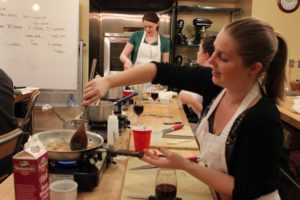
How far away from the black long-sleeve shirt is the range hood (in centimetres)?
432

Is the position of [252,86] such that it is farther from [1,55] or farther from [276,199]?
[1,55]

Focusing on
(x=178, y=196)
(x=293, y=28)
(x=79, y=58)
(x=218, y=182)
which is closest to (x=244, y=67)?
(x=218, y=182)

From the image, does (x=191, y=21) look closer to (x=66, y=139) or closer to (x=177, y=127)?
(x=177, y=127)

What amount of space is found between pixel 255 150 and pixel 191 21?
438 centimetres

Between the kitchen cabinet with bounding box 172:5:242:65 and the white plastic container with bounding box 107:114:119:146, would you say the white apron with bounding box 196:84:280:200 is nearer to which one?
the white plastic container with bounding box 107:114:119:146

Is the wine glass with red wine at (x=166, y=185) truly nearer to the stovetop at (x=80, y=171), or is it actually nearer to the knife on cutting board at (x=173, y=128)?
the stovetop at (x=80, y=171)

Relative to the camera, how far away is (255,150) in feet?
3.72

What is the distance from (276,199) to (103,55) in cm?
430

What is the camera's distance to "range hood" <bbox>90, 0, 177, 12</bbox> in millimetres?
5316

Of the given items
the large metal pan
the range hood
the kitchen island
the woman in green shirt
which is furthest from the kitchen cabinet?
the large metal pan

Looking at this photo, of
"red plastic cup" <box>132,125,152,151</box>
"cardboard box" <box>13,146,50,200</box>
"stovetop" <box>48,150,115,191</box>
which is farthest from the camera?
"red plastic cup" <box>132,125,152,151</box>

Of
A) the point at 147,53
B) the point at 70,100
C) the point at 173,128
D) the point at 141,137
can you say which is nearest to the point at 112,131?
the point at 141,137

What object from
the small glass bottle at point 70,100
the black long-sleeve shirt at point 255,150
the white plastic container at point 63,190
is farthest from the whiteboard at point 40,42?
the black long-sleeve shirt at point 255,150

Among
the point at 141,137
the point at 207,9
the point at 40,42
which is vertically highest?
the point at 207,9
